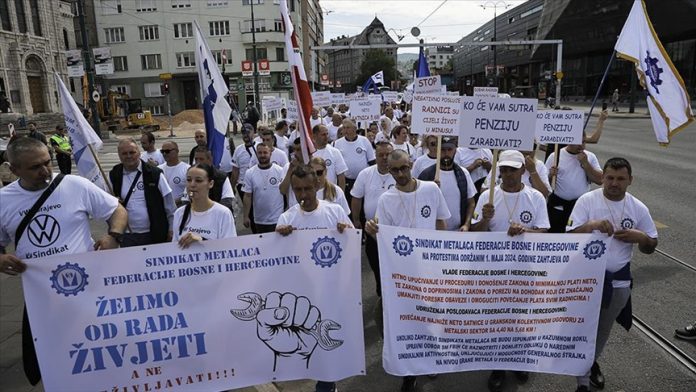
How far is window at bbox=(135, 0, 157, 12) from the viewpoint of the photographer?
55.8 metres

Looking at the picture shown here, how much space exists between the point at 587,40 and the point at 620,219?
2200 inches

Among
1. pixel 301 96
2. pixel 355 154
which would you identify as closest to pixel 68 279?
pixel 301 96

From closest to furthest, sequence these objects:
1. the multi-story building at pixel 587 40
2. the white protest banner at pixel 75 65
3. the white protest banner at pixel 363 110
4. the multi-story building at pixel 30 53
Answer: the white protest banner at pixel 363 110 < the white protest banner at pixel 75 65 < the multi-story building at pixel 30 53 < the multi-story building at pixel 587 40

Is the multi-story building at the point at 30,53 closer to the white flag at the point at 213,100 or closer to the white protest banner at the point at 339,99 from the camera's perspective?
the white protest banner at the point at 339,99

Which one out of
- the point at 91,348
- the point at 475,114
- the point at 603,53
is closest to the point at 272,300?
the point at 91,348

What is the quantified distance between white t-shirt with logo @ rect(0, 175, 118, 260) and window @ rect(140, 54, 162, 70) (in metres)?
58.3

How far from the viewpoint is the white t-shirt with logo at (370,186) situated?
5.67 m

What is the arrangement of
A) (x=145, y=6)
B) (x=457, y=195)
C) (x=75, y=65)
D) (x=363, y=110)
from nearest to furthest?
1. (x=457, y=195)
2. (x=363, y=110)
3. (x=75, y=65)
4. (x=145, y=6)

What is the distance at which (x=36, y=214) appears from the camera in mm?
3436

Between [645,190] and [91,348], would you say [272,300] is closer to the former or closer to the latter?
[91,348]

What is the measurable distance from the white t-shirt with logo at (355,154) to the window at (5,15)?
135 ft

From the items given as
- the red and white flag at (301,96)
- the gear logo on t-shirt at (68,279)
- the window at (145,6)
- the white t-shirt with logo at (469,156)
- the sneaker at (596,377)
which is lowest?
the sneaker at (596,377)

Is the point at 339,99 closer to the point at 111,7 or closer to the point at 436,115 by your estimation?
the point at 436,115

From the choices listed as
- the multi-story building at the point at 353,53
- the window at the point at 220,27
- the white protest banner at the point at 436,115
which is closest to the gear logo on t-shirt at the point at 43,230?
the white protest banner at the point at 436,115
